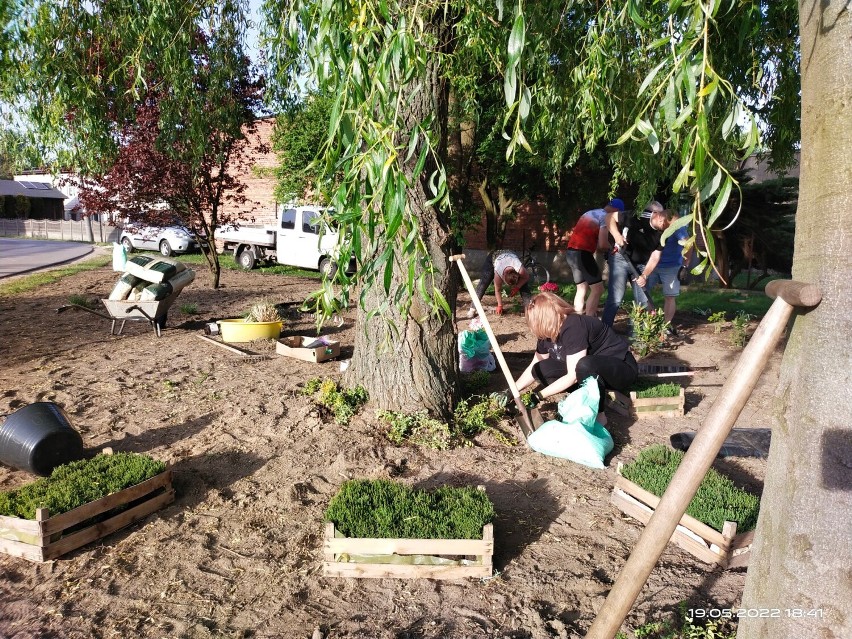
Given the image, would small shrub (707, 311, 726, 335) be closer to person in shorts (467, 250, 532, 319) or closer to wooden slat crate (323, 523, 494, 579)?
person in shorts (467, 250, 532, 319)

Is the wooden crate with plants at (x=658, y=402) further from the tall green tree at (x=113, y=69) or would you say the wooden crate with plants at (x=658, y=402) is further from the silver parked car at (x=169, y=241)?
the silver parked car at (x=169, y=241)

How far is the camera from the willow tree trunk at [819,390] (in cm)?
181

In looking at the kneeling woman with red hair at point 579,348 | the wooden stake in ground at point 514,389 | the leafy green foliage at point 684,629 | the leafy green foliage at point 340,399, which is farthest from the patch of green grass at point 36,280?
the leafy green foliage at point 684,629

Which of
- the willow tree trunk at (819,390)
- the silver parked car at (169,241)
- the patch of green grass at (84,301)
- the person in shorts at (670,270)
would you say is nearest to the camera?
the willow tree trunk at (819,390)

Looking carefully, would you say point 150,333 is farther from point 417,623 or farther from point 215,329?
point 417,623

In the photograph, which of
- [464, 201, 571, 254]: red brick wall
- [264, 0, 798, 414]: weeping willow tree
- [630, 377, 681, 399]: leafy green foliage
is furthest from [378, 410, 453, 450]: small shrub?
[464, 201, 571, 254]: red brick wall

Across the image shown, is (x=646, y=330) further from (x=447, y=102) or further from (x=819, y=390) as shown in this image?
(x=819, y=390)

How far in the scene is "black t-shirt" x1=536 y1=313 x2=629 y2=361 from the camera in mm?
5160

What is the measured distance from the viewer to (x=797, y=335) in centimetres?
196

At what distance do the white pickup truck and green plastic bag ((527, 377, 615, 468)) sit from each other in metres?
11.3

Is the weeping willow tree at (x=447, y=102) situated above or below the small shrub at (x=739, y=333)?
above

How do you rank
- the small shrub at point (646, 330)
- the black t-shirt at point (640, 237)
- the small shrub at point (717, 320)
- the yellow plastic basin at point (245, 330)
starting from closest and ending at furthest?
the small shrub at point (646, 330) → the yellow plastic basin at point (245, 330) → the black t-shirt at point (640, 237) → the small shrub at point (717, 320)

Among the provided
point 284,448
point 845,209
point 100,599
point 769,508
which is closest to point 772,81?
point 845,209

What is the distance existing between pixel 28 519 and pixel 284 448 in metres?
1.66
